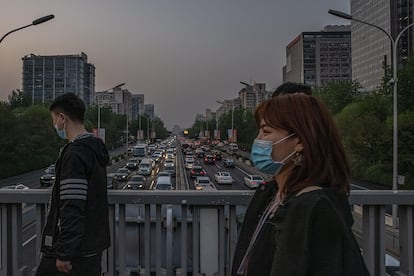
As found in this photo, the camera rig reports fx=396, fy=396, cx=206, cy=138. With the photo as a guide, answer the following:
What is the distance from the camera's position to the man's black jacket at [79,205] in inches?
105

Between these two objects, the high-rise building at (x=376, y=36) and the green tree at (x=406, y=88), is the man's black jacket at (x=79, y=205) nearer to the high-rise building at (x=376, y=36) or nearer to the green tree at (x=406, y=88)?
the green tree at (x=406, y=88)

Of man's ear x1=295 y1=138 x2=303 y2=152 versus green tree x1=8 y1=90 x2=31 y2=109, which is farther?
green tree x1=8 y1=90 x2=31 y2=109

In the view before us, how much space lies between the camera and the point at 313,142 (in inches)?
61.2

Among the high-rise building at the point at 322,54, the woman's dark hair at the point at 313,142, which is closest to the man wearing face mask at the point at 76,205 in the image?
the woman's dark hair at the point at 313,142

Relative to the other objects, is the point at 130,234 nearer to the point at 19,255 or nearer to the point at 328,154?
the point at 19,255

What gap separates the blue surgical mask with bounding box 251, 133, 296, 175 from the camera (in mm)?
1678

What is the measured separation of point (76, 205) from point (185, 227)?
996 mm

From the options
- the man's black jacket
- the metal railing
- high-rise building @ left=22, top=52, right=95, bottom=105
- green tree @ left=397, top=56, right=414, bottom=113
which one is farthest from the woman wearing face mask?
high-rise building @ left=22, top=52, right=95, bottom=105

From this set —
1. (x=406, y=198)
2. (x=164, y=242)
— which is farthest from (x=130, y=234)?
(x=406, y=198)

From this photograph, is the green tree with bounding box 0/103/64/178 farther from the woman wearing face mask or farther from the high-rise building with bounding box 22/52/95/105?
the high-rise building with bounding box 22/52/95/105

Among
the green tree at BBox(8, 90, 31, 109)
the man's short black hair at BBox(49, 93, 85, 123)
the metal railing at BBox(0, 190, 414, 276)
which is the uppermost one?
the green tree at BBox(8, 90, 31, 109)

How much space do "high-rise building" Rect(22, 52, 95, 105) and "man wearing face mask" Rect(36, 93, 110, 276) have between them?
3816 inches

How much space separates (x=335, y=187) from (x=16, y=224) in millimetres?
2869

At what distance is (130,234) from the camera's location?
3.57 metres
